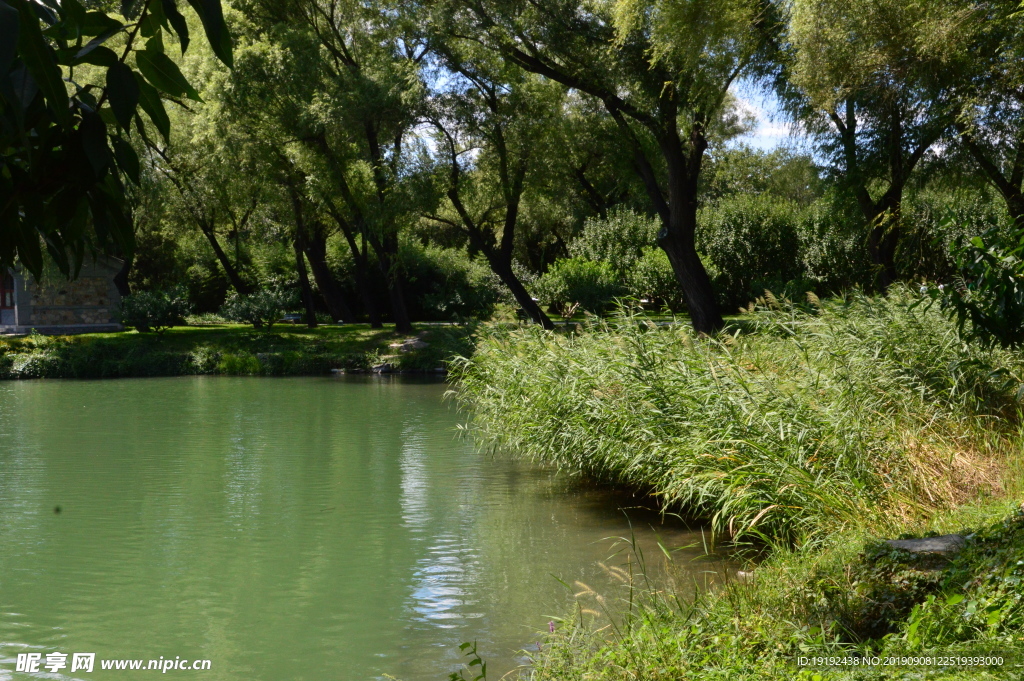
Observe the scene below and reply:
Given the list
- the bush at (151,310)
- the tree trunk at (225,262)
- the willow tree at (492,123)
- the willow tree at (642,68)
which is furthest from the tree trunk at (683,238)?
the tree trunk at (225,262)

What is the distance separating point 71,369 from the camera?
25453 millimetres

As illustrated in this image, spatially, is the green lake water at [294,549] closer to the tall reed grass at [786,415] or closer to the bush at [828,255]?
the tall reed grass at [786,415]

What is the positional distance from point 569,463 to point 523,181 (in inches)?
598

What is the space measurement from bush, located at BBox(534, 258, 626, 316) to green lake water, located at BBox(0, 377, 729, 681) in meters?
15.9

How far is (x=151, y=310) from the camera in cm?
2839

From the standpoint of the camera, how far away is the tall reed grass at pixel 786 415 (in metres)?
6.89

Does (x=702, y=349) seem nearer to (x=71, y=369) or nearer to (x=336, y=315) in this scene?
(x=71, y=369)

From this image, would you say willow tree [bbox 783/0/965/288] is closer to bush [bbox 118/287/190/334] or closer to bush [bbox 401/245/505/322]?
bush [bbox 401/245/505/322]

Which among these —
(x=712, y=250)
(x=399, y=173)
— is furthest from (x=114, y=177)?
(x=712, y=250)

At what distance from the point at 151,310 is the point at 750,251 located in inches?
760

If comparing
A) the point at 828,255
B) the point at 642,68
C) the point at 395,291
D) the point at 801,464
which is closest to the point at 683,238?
the point at 642,68

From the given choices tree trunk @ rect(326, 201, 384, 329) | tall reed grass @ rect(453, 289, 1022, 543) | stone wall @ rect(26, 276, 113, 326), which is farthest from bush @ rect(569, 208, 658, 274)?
tall reed grass @ rect(453, 289, 1022, 543)

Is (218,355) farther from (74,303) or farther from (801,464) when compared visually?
(801,464)

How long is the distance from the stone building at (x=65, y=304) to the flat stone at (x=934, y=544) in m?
28.2
